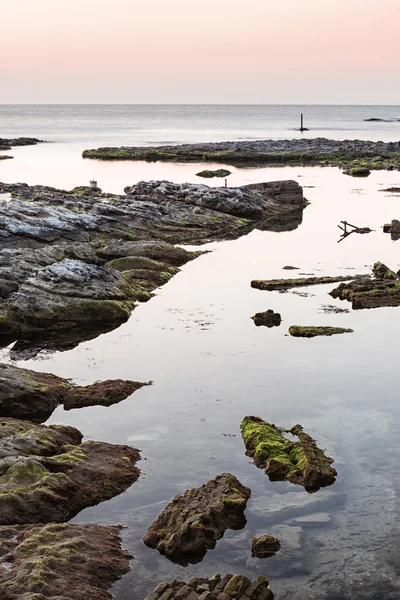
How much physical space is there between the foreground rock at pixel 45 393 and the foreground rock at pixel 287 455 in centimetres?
458

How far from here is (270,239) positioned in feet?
173

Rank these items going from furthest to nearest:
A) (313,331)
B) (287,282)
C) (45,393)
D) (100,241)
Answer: (100,241), (287,282), (313,331), (45,393)

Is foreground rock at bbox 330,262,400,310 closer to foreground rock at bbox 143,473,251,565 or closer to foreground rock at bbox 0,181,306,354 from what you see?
foreground rock at bbox 0,181,306,354

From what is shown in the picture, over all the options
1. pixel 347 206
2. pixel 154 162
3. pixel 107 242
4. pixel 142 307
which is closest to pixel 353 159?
pixel 154 162

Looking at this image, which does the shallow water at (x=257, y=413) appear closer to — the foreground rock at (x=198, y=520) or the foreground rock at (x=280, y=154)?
the foreground rock at (x=198, y=520)

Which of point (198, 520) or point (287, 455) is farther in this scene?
point (287, 455)

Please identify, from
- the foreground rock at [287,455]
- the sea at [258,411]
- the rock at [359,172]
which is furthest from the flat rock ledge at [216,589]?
the rock at [359,172]

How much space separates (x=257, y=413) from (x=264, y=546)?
726 cm

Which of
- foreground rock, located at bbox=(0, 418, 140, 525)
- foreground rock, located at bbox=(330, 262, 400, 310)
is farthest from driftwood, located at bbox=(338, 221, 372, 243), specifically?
foreground rock, located at bbox=(0, 418, 140, 525)

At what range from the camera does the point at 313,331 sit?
99.4 ft

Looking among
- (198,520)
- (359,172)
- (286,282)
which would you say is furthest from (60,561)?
(359,172)

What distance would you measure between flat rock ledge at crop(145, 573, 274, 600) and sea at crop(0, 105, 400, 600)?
1.77 feet

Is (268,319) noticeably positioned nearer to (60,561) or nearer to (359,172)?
(60,561)

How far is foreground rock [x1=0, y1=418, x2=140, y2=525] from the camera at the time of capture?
16.7 meters
